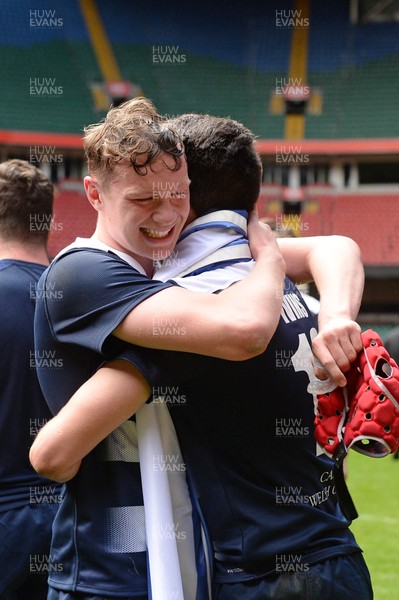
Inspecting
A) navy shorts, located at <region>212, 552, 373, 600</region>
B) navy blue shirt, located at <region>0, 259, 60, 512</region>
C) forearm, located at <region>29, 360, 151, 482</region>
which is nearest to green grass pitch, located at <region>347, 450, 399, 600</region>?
navy blue shirt, located at <region>0, 259, 60, 512</region>

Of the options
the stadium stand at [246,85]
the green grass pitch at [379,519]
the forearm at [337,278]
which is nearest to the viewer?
the forearm at [337,278]

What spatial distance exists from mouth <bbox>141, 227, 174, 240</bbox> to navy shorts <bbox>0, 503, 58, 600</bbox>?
5.10ft

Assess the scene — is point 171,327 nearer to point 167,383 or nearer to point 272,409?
point 167,383

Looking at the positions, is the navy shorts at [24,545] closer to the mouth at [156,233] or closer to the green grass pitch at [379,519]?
the mouth at [156,233]

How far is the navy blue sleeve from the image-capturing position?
6.12ft

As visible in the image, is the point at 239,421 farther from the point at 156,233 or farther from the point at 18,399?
the point at 18,399

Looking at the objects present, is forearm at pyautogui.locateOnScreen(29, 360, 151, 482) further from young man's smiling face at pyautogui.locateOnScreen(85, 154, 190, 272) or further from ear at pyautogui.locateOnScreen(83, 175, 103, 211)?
ear at pyautogui.locateOnScreen(83, 175, 103, 211)

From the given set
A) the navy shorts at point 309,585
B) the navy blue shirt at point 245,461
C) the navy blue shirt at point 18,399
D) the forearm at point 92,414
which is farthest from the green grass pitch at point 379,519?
the forearm at point 92,414

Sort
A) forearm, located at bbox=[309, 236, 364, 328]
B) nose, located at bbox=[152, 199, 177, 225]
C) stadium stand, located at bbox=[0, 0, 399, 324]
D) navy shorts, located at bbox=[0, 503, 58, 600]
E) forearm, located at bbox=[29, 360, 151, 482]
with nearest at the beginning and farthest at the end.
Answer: forearm, located at bbox=[29, 360, 151, 482] < nose, located at bbox=[152, 199, 177, 225] < forearm, located at bbox=[309, 236, 364, 328] < navy shorts, located at bbox=[0, 503, 58, 600] < stadium stand, located at bbox=[0, 0, 399, 324]

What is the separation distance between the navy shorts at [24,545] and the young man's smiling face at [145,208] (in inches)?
59.7

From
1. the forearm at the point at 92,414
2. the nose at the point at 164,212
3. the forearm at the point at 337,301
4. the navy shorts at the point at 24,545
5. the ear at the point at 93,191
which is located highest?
the ear at the point at 93,191

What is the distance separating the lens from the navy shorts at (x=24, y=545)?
3174 millimetres

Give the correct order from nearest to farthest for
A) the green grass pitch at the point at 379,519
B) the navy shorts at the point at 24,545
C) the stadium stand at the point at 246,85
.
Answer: the navy shorts at the point at 24,545, the green grass pitch at the point at 379,519, the stadium stand at the point at 246,85

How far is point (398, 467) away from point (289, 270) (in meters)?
10.3
